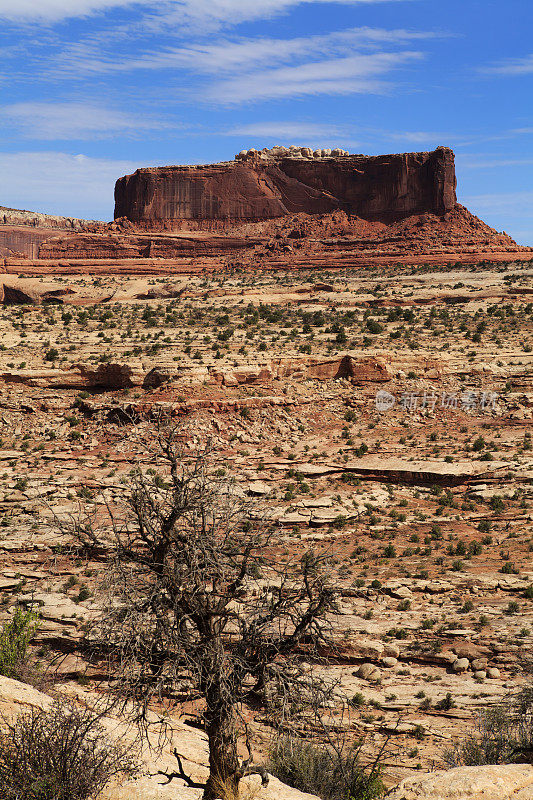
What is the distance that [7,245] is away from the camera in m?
103

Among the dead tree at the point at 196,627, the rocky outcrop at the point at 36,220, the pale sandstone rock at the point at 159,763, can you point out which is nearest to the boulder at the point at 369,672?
the pale sandstone rock at the point at 159,763

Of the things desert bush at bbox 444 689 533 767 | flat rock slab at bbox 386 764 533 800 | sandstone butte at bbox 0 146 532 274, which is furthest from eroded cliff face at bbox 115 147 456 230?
flat rock slab at bbox 386 764 533 800

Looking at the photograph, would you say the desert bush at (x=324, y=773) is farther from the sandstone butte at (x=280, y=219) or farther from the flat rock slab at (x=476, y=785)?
the sandstone butte at (x=280, y=219)

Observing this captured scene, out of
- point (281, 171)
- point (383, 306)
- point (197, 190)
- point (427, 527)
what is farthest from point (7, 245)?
point (427, 527)

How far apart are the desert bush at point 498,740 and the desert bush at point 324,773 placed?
125 cm

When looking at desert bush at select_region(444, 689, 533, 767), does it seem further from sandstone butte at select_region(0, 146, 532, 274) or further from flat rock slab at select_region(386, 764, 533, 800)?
sandstone butte at select_region(0, 146, 532, 274)

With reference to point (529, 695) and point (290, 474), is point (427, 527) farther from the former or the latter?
point (529, 695)

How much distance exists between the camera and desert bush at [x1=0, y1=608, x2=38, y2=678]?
11.1m

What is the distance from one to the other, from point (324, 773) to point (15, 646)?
5.62m

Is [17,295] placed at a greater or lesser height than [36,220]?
lesser

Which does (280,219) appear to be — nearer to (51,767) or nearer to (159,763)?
(159,763)

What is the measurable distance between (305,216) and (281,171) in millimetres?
7000

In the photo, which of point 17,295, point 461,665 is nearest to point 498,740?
point 461,665

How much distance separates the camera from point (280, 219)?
81812 millimetres
